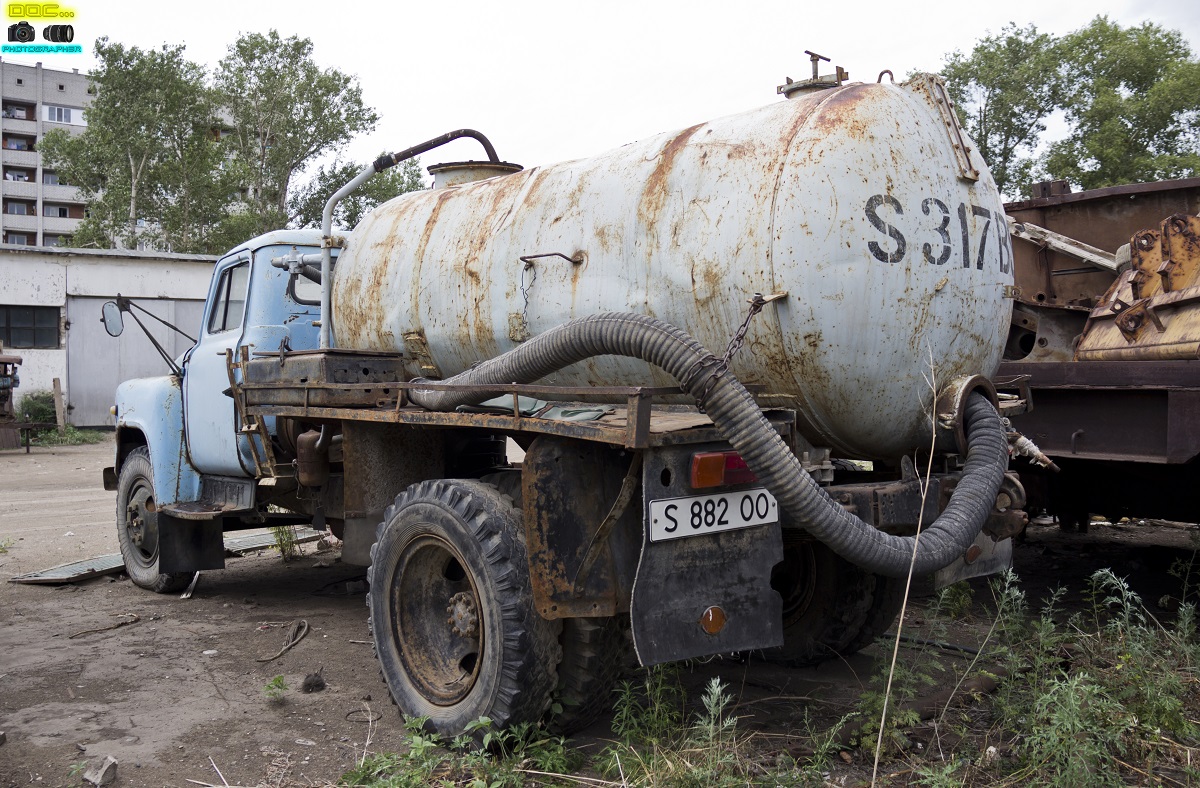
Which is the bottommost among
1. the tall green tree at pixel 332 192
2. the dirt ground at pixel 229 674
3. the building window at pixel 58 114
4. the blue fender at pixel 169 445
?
the dirt ground at pixel 229 674

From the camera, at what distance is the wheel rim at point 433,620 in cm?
378

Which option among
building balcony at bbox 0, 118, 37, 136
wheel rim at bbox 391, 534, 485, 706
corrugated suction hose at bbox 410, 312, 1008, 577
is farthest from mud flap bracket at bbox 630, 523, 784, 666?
building balcony at bbox 0, 118, 37, 136

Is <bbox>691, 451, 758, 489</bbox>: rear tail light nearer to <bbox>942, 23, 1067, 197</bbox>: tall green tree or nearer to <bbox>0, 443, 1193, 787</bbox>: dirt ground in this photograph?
<bbox>0, 443, 1193, 787</bbox>: dirt ground

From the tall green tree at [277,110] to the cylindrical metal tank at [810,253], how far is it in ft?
102

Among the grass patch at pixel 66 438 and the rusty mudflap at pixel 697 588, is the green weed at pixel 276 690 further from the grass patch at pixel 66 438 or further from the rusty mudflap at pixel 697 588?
the grass patch at pixel 66 438

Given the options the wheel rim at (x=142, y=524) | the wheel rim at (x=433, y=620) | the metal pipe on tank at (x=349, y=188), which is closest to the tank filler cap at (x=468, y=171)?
the metal pipe on tank at (x=349, y=188)

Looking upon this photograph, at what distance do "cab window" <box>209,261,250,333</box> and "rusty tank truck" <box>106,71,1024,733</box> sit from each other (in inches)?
78.1

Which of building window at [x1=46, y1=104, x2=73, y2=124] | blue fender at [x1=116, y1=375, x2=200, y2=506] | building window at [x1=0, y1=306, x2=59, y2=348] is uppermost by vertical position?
building window at [x1=46, y1=104, x2=73, y2=124]

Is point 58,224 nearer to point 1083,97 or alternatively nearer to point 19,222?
point 19,222

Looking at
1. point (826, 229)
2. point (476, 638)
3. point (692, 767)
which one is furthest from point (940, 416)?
point (476, 638)

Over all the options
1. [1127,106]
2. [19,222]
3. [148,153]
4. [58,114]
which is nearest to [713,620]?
[1127,106]

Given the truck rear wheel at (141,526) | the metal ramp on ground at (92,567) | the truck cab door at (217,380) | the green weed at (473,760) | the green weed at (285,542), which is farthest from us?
the green weed at (285,542)

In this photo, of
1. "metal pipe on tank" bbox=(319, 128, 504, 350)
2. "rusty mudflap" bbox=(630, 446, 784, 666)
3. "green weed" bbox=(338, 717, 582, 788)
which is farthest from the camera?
"metal pipe on tank" bbox=(319, 128, 504, 350)

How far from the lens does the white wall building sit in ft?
69.0
